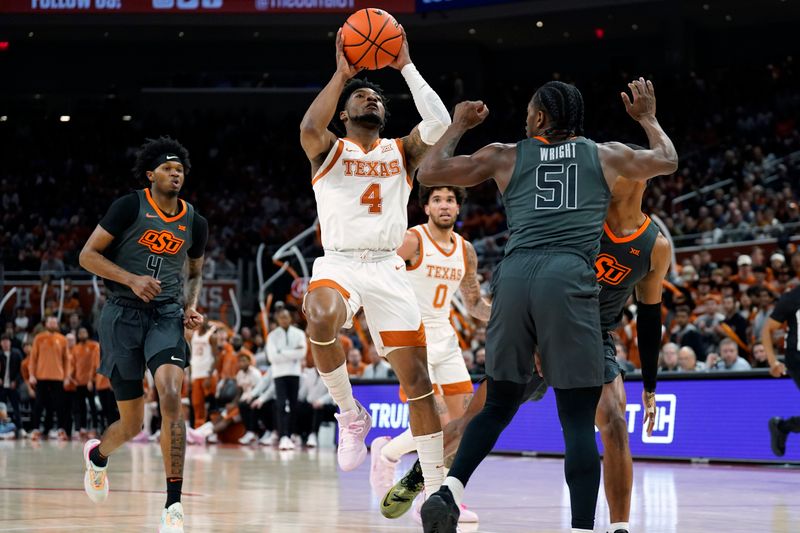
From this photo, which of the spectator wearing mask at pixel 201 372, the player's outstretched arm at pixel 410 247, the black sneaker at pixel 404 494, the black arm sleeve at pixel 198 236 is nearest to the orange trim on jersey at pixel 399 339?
the black sneaker at pixel 404 494

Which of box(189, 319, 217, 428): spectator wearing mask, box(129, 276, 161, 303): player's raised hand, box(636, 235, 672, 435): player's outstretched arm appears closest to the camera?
box(636, 235, 672, 435): player's outstretched arm

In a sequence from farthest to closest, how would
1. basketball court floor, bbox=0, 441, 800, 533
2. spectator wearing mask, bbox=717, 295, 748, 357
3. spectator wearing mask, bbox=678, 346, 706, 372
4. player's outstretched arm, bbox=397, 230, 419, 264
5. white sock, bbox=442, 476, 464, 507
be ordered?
spectator wearing mask, bbox=717, 295, 748, 357 → spectator wearing mask, bbox=678, 346, 706, 372 → player's outstretched arm, bbox=397, 230, 419, 264 → basketball court floor, bbox=0, 441, 800, 533 → white sock, bbox=442, 476, 464, 507

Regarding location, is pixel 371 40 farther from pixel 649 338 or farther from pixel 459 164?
pixel 649 338

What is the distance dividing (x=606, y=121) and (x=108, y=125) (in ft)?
53.6

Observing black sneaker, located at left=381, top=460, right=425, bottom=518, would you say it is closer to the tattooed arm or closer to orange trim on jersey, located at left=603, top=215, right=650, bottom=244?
orange trim on jersey, located at left=603, top=215, right=650, bottom=244

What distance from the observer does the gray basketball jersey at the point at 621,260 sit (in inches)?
258

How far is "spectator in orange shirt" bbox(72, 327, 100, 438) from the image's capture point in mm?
21922

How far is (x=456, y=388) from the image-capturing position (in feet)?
30.3

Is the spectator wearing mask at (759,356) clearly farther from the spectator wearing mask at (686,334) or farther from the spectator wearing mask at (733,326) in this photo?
the spectator wearing mask at (686,334)

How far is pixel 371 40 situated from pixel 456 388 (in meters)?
3.30

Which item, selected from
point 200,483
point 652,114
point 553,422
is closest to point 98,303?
point 553,422

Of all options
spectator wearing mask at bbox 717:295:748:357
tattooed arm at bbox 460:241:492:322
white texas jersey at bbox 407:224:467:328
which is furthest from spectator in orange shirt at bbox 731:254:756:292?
white texas jersey at bbox 407:224:467:328

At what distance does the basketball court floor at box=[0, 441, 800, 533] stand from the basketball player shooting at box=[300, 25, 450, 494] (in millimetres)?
887

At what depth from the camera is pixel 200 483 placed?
432 inches
